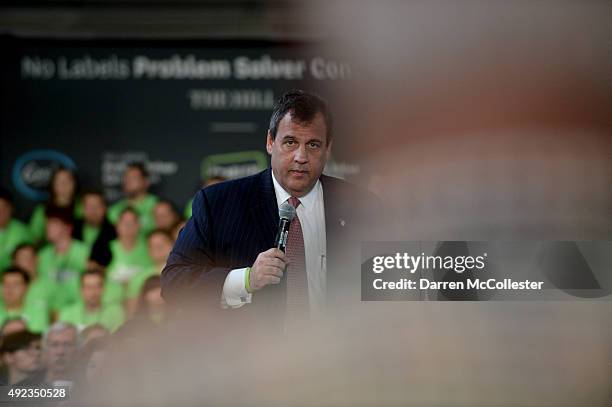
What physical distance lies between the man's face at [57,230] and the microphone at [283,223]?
2.37 feet

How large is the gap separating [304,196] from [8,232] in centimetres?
98

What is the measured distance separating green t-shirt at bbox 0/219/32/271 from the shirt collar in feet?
2.74

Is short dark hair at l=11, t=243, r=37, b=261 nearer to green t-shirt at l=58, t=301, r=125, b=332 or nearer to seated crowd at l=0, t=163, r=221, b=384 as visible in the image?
seated crowd at l=0, t=163, r=221, b=384

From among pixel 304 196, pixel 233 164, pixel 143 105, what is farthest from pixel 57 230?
pixel 304 196

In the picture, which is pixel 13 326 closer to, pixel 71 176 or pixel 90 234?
pixel 90 234

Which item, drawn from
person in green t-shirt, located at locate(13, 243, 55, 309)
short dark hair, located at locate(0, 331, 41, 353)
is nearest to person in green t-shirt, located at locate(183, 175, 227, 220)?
person in green t-shirt, located at locate(13, 243, 55, 309)

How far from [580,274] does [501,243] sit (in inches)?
10.5

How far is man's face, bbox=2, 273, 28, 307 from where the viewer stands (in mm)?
2930

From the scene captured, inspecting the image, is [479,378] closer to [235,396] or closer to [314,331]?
[314,331]

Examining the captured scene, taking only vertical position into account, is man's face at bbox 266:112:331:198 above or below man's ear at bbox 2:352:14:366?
above

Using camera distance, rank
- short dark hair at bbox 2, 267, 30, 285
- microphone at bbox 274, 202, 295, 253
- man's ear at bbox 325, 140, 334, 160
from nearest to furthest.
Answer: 1. microphone at bbox 274, 202, 295, 253
2. man's ear at bbox 325, 140, 334, 160
3. short dark hair at bbox 2, 267, 30, 285

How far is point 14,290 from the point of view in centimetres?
293

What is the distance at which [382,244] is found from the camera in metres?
2.89

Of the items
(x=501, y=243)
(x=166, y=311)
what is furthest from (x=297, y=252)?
(x=501, y=243)
